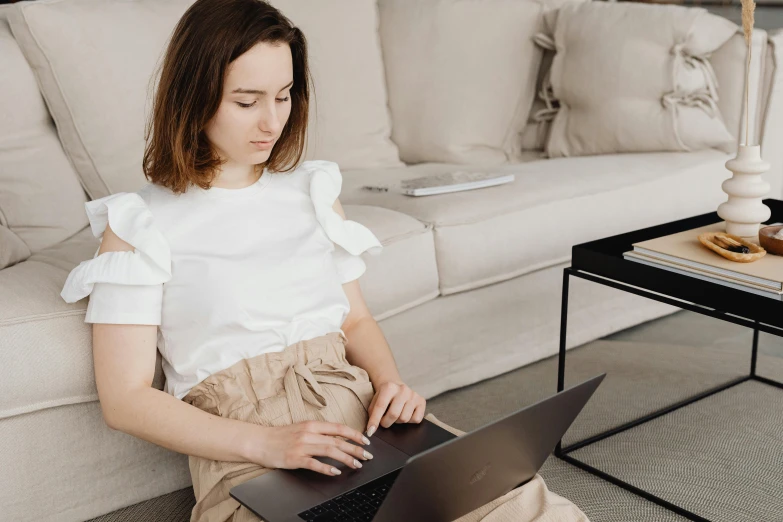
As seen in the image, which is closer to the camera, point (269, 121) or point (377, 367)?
point (269, 121)

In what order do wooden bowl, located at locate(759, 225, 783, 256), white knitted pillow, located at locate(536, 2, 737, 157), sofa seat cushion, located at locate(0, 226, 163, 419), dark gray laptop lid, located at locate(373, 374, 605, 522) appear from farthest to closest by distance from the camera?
white knitted pillow, located at locate(536, 2, 737, 157) → wooden bowl, located at locate(759, 225, 783, 256) → sofa seat cushion, located at locate(0, 226, 163, 419) → dark gray laptop lid, located at locate(373, 374, 605, 522)

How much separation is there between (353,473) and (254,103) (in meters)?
0.53

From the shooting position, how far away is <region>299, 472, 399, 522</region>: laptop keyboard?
3.40ft

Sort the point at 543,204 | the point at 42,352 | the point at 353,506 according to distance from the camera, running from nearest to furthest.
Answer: the point at 353,506 < the point at 42,352 < the point at 543,204

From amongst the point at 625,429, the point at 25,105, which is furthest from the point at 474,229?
the point at 25,105

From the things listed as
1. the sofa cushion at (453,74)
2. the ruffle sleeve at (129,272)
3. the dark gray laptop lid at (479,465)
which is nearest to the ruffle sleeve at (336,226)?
the ruffle sleeve at (129,272)

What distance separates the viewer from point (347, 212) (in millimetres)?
1939

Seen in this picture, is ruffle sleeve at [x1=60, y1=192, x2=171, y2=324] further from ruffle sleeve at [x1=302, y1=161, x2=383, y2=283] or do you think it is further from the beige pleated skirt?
ruffle sleeve at [x1=302, y1=161, x2=383, y2=283]

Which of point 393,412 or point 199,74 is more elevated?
point 199,74

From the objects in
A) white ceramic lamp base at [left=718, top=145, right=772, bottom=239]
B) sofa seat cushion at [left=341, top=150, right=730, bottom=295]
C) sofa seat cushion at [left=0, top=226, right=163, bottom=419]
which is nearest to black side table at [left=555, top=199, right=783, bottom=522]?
white ceramic lamp base at [left=718, top=145, right=772, bottom=239]

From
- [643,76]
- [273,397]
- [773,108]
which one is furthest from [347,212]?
[773,108]

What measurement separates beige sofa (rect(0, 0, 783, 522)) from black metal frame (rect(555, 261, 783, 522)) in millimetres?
307

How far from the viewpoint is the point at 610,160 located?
2.47 metres

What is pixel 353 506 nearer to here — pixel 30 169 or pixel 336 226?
pixel 336 226
